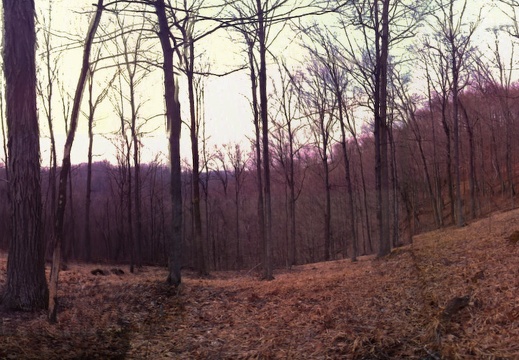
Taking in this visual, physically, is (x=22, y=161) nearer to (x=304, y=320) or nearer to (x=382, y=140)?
(x=304, y=320)

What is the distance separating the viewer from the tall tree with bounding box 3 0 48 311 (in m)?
5.97

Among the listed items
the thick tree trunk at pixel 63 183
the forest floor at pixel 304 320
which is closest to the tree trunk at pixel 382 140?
the forest floor at pixel 304 320

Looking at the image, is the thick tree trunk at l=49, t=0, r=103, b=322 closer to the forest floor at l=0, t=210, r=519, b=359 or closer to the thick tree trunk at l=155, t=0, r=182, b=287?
the forest floor at l=0, t=210, r=519, b=359

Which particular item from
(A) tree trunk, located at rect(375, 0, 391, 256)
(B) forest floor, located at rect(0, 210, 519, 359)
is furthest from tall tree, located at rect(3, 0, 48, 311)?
(A) tree trunk, located at rect(375, 0, 391, 256)

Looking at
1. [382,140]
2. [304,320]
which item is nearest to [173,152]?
[304,320]

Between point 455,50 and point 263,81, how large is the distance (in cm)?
1070

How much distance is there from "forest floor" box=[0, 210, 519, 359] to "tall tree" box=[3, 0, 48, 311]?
1.62ft

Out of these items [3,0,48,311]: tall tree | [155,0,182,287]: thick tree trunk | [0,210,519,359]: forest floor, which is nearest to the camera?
[0,210,519,359]: forest floor

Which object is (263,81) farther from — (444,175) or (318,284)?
(444,175)

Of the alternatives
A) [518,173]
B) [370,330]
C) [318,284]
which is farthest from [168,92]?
[518,173]

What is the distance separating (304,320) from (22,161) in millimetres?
4216

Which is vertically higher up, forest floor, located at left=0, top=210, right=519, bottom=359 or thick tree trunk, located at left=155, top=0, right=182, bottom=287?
thick tree trunk, located at left=155, top=0, right=182, bottom=287

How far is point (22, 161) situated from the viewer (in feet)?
19.9

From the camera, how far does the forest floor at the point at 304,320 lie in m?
4.23
